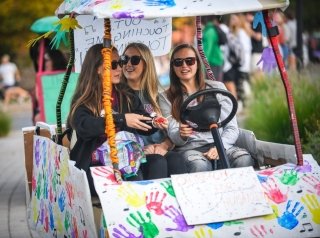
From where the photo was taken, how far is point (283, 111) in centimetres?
1279

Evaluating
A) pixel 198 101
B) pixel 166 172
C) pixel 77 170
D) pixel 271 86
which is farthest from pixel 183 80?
pixel 271 86

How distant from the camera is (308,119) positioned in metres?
11.3

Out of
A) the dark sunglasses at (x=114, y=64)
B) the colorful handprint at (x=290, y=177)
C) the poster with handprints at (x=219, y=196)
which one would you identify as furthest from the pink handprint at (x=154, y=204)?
the dark sunglasses at (x=114, y=64)

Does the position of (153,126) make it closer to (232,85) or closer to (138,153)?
(138,153)

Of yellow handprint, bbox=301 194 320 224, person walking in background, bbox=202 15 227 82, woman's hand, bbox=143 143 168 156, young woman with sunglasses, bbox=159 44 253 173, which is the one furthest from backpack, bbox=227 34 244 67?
yellow handprint, bbox=301 194 320 224

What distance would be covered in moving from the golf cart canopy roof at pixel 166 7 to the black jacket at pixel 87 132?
0.83 meters

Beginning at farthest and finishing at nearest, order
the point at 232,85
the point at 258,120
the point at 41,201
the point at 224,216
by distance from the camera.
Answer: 1. the point at 232,85
2. the point at 258,120
3. the point at 41,201
4. the point at 224,216

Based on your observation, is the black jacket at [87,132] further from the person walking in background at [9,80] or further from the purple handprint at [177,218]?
the person walking in background at [9,80]

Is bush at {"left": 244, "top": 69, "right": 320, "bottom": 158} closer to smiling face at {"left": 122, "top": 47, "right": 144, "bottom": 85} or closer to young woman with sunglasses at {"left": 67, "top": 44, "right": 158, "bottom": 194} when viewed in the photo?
smiling face at {"left": 122, "top": 47, "right": 144, "bottom": 85}

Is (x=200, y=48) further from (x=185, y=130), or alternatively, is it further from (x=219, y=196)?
(x=219, y=196)

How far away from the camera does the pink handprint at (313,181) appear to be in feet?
22.6

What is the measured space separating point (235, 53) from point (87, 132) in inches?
515

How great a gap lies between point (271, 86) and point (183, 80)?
7701mm

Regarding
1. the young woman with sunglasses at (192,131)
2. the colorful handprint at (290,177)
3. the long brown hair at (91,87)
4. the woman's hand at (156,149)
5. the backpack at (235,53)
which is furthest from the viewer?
the backpack at (235,53)
